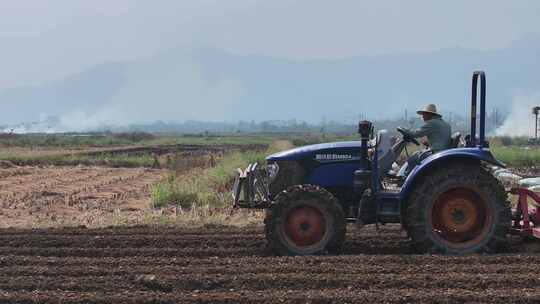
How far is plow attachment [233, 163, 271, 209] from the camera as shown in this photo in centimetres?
862

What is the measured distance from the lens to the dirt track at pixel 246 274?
6.38 m

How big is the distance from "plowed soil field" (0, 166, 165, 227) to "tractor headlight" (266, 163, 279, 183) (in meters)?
5.25

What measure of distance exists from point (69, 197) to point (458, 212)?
1264cm

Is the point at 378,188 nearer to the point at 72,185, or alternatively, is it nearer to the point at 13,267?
the point at 13,267

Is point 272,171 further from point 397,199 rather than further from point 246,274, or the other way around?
point 246,274

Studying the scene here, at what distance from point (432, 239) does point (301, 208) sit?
1519 millimetres

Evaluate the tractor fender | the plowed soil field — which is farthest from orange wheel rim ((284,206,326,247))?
the plowed soil field

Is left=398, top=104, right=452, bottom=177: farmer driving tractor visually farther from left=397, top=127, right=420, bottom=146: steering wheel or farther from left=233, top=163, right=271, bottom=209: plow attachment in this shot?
left=233, top=163, right=271, bottom=209: plow attachment

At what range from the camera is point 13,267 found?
7879 millimetres

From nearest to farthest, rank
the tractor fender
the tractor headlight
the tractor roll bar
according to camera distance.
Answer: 1. the tractor fender
2. the tractor roll bar
3. the tractor headlight

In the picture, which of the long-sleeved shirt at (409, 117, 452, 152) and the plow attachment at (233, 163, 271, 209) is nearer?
the long-sleeved shirt at (409, 117, 452, 152)

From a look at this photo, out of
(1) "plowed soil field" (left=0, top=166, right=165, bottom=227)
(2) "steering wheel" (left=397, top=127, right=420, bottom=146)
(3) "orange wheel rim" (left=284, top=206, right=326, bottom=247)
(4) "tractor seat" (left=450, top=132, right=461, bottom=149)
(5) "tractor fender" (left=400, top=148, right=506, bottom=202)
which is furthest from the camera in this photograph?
(1) "plowed soil field" (left=0, top=166, right=165, bottom=227)

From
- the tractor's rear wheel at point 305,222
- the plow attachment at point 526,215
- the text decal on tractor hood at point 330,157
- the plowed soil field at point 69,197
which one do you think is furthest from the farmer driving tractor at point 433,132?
the plowed soil field at point 69,197

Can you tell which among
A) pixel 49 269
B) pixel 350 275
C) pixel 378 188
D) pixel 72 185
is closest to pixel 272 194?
pixel 378 188
